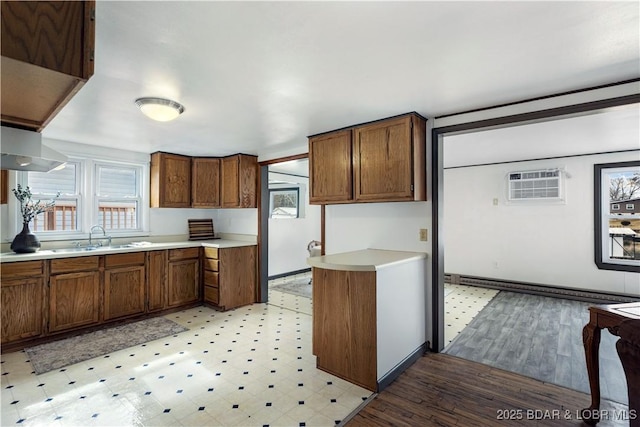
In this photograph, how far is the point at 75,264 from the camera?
→ 11.0 ft

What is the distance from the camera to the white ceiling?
56.1 inches

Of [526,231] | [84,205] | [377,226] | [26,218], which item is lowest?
[526,231]

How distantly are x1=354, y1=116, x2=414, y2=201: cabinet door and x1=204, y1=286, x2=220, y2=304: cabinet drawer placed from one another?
2502 millimetres

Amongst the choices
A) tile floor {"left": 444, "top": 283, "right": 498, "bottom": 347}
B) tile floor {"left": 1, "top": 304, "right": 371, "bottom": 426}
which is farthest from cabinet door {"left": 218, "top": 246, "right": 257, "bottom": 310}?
tile floor {"left": 444, "top": 283, "right": 498, "bottom": 347}

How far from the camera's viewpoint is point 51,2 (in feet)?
2.87

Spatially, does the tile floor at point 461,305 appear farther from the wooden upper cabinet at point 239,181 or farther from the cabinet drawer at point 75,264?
the cabinet drawer at point 75,264

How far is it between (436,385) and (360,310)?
2.73 ft

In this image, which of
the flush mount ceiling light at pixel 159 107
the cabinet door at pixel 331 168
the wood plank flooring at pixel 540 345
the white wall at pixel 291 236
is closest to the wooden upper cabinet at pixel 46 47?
the flush mount ceiling light at pixel 159 107

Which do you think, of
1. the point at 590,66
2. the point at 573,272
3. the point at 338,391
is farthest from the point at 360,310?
the point at 573,272

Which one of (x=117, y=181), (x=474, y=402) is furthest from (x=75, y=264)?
(x=474, y=402)

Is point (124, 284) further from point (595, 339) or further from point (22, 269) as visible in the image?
point (595, 339)

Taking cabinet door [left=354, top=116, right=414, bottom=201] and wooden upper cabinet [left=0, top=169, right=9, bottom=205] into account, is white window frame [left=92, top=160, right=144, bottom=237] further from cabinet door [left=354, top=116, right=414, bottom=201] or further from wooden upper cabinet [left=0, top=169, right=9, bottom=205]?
cabinet door [left=354, top=116, right=414, bottom=201]

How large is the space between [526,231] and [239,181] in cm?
481

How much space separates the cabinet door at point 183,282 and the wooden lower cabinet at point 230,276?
0.46 feet
